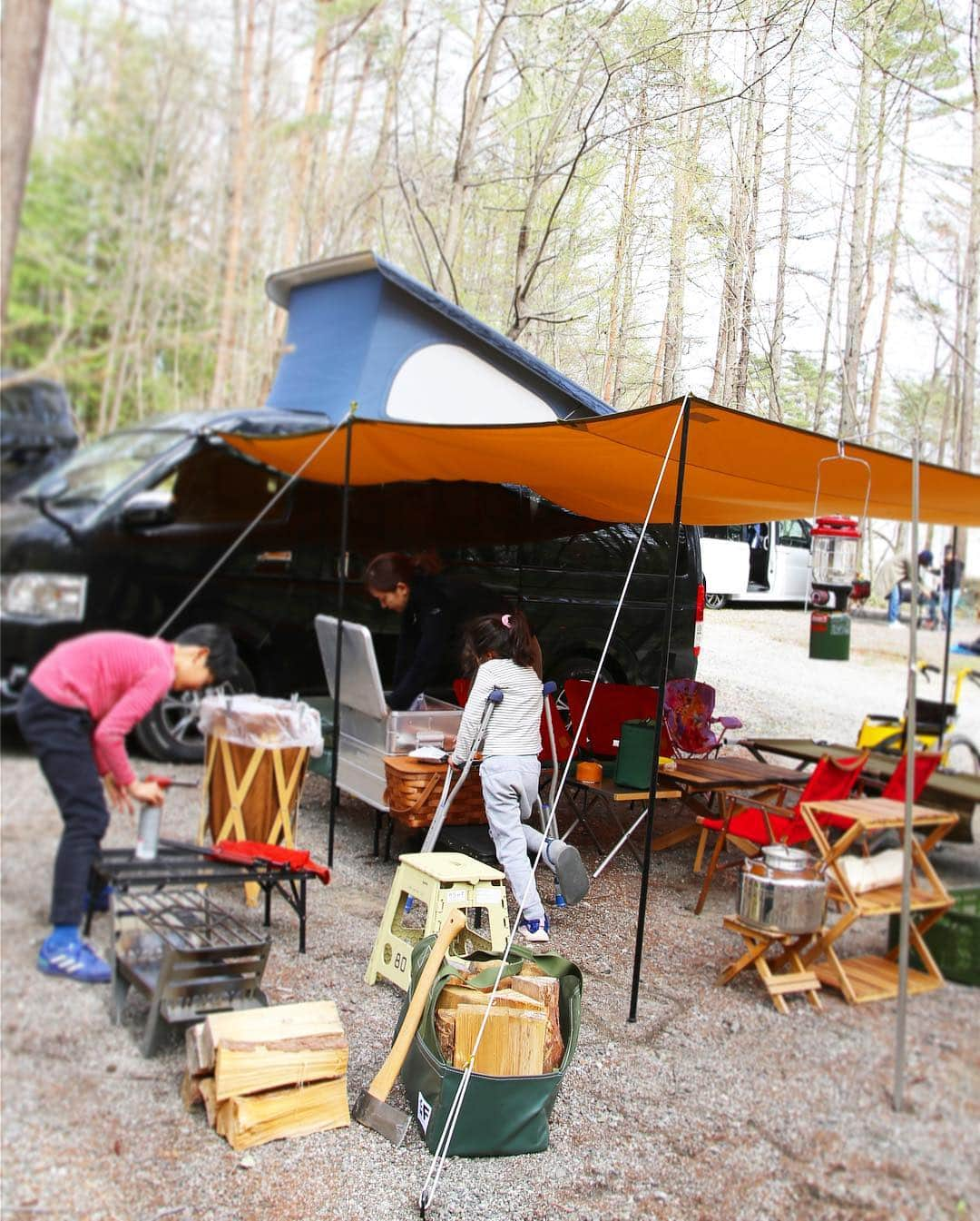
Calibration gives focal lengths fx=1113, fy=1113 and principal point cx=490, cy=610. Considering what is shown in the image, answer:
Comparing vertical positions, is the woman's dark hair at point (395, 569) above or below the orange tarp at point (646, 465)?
below

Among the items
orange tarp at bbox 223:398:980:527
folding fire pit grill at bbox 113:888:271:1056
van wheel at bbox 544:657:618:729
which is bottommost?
folding fire pit grill at bbox 113:888:271:1056

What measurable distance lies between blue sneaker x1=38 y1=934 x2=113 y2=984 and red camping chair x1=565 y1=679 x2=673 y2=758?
1766 mm

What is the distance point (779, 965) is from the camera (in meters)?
2.56

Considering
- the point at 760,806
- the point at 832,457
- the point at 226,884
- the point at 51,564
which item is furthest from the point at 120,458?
the point at 760,806

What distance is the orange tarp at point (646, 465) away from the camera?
8.92 feet

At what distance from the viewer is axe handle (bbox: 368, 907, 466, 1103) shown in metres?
2.95

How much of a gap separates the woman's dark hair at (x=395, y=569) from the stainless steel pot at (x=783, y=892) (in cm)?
140

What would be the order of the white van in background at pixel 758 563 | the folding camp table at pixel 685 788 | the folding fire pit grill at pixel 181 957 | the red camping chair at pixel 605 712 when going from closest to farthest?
the folding fire pit grill at pixel 181 957 → the white van in background at pixel 758 563 → the folding camp table at pixel 685 788 → the red camping chair at pixel 605 712

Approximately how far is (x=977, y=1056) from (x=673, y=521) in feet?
5.12

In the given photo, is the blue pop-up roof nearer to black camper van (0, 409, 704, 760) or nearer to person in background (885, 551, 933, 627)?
black camper van (0, 409, 704, 760)

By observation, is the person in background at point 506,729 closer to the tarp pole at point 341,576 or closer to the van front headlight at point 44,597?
the tarp pole at point 341,576

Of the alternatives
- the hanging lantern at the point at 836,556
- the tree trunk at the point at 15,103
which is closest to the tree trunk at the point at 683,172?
the hanging lantern at the point at 836,556

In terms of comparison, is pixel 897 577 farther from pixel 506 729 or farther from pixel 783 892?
pixel 506 729

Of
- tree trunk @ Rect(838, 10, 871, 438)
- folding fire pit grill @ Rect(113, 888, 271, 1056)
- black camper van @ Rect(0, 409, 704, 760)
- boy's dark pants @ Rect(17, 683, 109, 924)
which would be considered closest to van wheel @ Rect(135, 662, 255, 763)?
black camper van @ Rect(0, 409, 704, 760)
